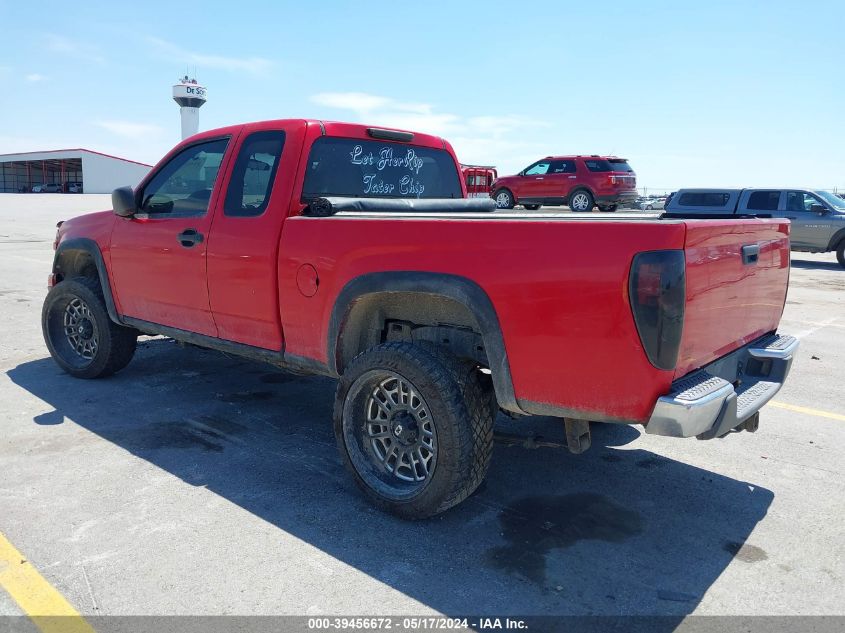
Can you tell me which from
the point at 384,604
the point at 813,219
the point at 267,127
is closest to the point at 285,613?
the point at 384,604

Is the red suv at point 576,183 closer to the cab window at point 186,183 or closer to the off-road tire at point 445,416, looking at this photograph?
the cab window at point 186,183

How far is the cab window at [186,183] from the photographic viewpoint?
15.1 ft

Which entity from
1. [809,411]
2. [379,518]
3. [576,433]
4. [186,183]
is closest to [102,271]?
[186,183]

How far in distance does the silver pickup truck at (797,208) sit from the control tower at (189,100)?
6779 centimetres

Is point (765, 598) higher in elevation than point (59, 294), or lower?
lower

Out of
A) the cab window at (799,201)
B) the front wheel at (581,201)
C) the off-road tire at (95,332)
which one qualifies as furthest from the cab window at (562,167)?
the off-road tire at (95,332)

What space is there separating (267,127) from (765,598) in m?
3.65

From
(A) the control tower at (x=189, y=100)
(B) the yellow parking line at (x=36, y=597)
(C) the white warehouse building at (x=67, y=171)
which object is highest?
Result: (A) the control tower at (x=189, y=100)

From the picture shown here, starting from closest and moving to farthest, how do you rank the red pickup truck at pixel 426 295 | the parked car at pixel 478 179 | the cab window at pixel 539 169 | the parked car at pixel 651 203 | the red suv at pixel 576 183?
the red pickup truck at pixel 426 295
the parked car at pixel 478 179
the red suv at pixel 576 183
the cab window at pixel 539 169
the parked car at pixel 651 203

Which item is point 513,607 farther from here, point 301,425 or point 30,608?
point 301,425

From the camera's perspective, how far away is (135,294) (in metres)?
5.10

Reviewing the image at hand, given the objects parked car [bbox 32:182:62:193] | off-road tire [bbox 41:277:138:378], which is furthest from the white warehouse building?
off-road tire [bbox 41:277:138:378]

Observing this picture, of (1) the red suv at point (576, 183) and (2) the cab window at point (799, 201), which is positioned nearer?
(2) the cab window at point (799, 201)

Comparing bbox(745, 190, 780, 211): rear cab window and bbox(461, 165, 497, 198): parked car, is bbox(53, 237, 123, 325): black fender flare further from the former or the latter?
bbox(745, 190, 780, 211): rear cab window
